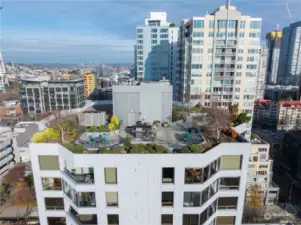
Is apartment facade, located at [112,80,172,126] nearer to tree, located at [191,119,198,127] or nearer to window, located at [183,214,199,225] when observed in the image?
tree, located at [191,119,198,127]

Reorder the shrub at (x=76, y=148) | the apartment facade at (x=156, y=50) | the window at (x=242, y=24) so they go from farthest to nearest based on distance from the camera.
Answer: the apartment facade at (x=156, y=50) → the window at (x=242, y=24) → the shrub at (x=76, y=148)

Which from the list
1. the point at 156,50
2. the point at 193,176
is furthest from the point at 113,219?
the point at 156,50

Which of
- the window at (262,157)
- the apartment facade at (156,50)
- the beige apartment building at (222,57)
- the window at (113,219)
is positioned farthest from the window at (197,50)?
the window at (113,219)

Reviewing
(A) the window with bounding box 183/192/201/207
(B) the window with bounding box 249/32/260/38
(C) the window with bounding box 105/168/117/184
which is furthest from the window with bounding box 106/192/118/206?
(B) the window with bounding box 249/32/260/38

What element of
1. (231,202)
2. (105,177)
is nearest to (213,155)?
(231,202)

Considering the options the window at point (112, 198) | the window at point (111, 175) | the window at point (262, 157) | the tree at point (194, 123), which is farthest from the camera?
the window at point (262, 157)

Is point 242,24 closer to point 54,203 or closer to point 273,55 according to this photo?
point 54,203

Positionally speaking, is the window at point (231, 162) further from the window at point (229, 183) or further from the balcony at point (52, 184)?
the balcony at point (52, 184)
